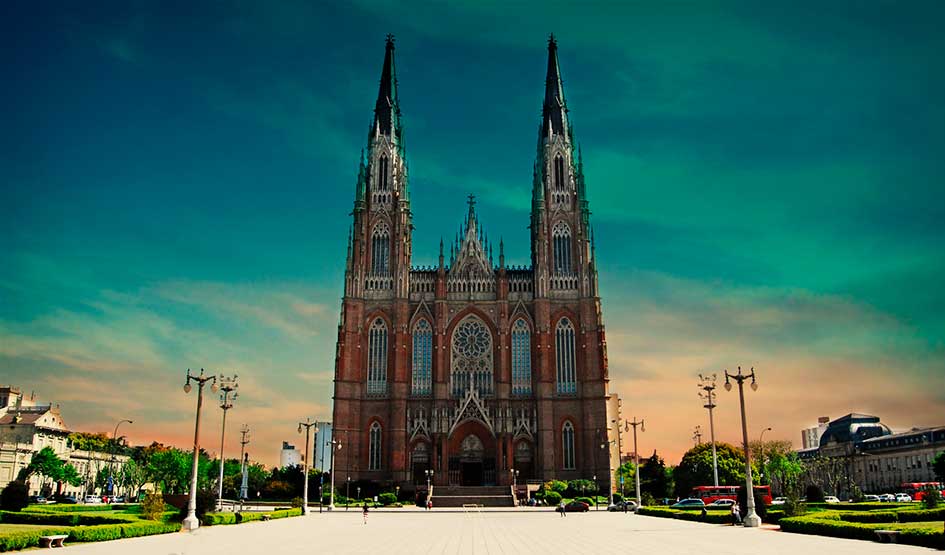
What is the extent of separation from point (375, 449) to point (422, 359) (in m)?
10.9

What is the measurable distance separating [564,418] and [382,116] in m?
42.5

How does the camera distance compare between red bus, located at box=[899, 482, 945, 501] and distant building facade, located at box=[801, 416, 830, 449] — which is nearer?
red bus, located at box=[899, 482, 945, 501]

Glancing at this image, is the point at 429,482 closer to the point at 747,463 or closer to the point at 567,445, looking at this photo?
the point at 567,445

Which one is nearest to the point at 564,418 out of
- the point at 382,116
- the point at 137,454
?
the point at 382,116

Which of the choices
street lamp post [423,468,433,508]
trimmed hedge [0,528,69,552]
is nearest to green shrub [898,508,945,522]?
trimmed hedge [0,528,69,552]

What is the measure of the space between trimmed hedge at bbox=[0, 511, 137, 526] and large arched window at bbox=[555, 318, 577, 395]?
5704 cm

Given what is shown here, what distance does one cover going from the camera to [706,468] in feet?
287

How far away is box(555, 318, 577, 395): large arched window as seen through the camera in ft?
290

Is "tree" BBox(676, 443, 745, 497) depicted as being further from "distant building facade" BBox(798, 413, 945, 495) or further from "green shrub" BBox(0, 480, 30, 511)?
"green shrub" BBox(0, 480, 30, 511)

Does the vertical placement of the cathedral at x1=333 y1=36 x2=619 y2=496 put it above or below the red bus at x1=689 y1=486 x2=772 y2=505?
above

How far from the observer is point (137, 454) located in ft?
451

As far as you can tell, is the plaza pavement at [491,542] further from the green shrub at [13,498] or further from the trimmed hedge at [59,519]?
the green shrub at [13,498]

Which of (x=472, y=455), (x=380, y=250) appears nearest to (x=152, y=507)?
(x=472, y=455)

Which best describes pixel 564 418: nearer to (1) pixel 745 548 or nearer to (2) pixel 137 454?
(1) pixel 745 548
